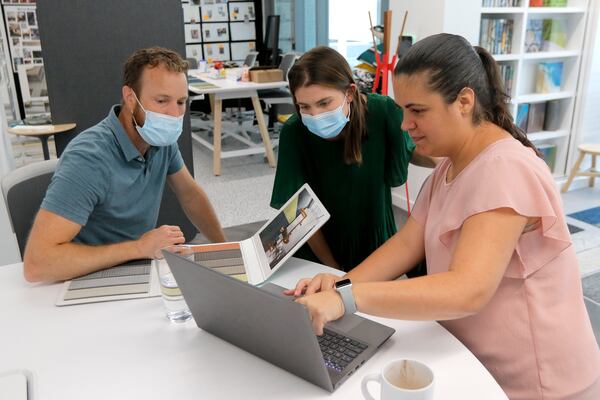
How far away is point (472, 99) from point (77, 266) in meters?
1.03

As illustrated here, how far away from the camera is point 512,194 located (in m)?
1.02

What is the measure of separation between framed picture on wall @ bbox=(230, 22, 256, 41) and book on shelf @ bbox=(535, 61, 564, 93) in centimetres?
507

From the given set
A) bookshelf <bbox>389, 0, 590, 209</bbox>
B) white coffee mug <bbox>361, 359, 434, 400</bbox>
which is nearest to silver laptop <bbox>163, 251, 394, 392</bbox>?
white coffee mug <bbox>361, 359, 434, 400</bbox>

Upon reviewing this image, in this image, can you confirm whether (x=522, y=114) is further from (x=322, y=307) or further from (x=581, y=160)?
(x=322, y=307)

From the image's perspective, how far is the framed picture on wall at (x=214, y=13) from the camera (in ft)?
26.0

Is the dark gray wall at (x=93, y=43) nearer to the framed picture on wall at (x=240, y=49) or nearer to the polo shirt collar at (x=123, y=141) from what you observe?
the polo shirt collar at (x=123, y=141)

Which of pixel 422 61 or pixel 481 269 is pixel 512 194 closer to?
pixel 481 269

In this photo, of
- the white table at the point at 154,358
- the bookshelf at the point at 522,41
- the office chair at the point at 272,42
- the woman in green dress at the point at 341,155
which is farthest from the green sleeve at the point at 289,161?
the office chair at the point at 272,42

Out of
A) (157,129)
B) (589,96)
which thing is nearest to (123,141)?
(157,129)

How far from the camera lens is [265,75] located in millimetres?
5066

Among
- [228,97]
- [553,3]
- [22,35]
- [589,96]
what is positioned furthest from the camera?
[22,35]

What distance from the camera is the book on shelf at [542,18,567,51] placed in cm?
409

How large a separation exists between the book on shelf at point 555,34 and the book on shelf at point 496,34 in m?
0.42

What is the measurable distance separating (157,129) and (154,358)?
85 centimetres
